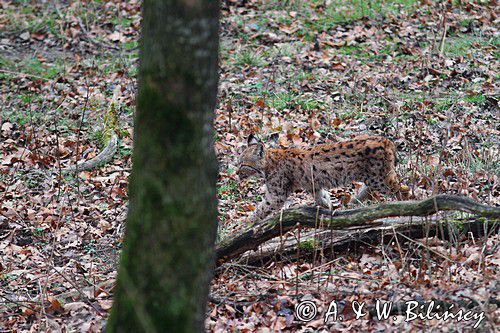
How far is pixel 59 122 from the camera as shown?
12.2 m

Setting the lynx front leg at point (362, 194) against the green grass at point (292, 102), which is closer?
the lynx front leg at point (362, 194)

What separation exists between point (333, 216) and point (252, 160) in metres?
2.91

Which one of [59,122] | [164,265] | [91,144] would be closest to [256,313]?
[164,265]

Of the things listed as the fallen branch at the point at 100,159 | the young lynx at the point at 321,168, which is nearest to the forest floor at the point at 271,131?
the fallen branch at the point at 100,159

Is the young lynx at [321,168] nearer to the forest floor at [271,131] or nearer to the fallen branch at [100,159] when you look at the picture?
the forest floor at [271,131]

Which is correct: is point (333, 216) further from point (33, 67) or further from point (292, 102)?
point (33, 67)

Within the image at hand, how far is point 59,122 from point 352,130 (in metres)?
5.45

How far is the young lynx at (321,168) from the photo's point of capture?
8695mm

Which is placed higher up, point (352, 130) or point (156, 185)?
point (156, 185)

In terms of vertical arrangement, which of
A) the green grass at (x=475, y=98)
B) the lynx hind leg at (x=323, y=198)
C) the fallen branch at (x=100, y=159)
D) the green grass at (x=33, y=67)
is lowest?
the fallen branch at (x=100, y=159)

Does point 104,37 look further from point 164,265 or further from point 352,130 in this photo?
point 164,265

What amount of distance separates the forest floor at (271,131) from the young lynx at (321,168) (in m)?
Answer: 0.39

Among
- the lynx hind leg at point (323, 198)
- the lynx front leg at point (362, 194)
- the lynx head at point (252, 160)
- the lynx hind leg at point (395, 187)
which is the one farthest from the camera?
the lynx head at point (252, 160)

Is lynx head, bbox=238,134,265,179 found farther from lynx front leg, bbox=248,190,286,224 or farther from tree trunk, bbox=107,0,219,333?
tree trunk, bbox=107,0,219,333
